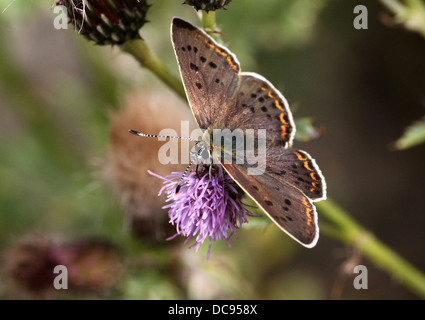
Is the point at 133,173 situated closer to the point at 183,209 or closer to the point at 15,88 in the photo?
the point at 183,209

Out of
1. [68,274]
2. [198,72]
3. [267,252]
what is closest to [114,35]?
[198,72]

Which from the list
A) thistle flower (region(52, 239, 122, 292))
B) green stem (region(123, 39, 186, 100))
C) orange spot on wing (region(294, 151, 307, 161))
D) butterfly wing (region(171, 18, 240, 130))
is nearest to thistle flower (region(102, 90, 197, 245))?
thistle flower (region(52, 239, 122, 292))

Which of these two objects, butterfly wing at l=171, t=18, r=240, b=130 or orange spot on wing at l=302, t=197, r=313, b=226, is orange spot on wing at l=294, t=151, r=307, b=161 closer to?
orange spot on wing at l=302, t=197, r=313, b=226

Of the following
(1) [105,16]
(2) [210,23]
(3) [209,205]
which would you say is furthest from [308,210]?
(1) [105,16]

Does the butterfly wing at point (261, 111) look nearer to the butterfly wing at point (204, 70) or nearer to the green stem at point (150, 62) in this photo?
the butterfly wing at point (204, 70)

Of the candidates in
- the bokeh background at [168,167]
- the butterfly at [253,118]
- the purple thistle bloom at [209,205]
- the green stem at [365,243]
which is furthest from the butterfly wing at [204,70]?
the bokeh background at [168,167]
